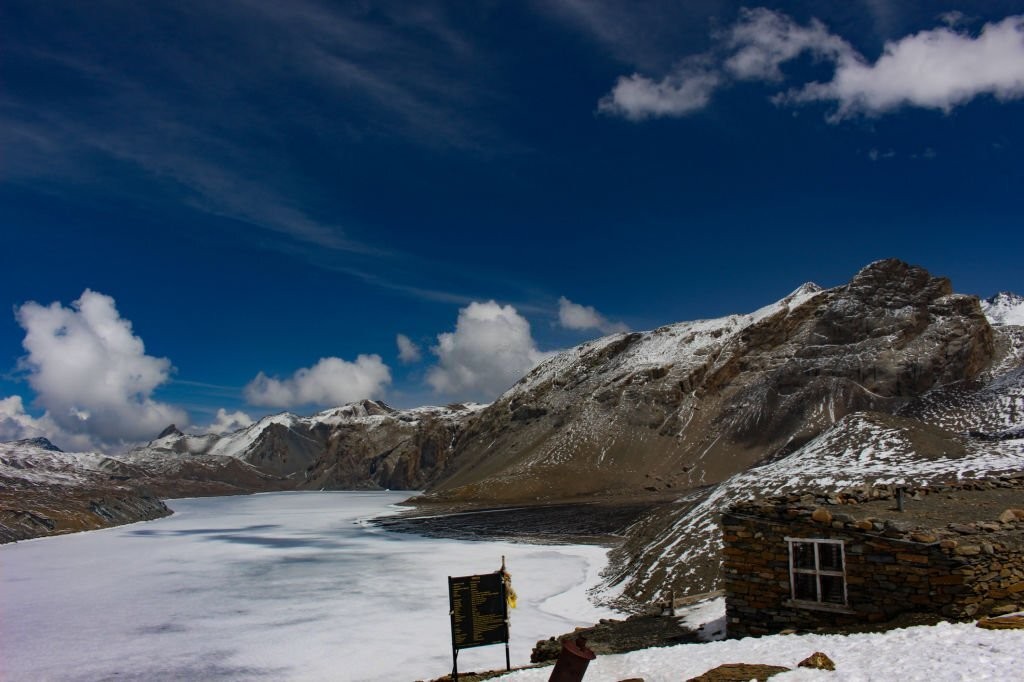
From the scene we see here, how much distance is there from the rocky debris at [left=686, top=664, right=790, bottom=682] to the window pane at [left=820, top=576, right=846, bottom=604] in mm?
4247

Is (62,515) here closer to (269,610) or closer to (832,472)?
(269,610)

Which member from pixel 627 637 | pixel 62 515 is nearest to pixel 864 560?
pixel 627 637

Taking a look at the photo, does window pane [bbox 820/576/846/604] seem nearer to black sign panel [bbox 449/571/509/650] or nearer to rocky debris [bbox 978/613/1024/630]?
rocky debris [bbox 978/613/1024/630]

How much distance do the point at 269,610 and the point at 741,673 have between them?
34.4 meters

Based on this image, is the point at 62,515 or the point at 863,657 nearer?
the point at 863,657

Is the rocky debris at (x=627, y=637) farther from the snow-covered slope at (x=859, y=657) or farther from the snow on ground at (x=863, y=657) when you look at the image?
the snow on ground at (x=863, y=657)

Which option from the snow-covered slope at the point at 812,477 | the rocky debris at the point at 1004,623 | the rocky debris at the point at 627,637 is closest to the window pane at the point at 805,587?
the rocky debris at the point at 1004,623

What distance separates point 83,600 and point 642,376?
151 metres

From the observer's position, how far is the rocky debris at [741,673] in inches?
516

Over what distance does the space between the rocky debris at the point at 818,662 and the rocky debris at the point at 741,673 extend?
1.23 feet

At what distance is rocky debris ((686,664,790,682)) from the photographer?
43.0 feet

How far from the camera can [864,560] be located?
53.8ft

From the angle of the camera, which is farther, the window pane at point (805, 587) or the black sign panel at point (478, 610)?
the black sign panel at point (478, 610)

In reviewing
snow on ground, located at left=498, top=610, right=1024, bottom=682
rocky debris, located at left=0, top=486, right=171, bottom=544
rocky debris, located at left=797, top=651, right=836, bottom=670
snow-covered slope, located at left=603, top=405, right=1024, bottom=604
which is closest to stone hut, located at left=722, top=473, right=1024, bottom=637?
snow on ground, located at left=498, top=610, right=1024, bottom=682
